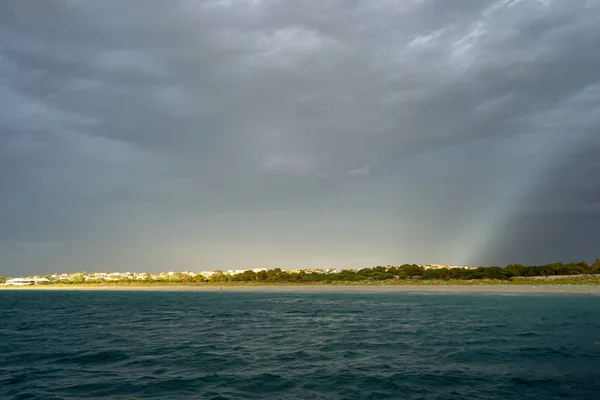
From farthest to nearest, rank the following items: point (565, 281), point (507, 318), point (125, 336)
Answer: point (565, 281), point (507, 318), point (125, 336)

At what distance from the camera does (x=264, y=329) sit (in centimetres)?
3931

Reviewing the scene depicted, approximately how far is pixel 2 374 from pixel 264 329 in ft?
73.1

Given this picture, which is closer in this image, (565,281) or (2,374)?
(2,374)

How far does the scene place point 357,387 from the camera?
17875 mm

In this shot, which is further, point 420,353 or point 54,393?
point 420,353

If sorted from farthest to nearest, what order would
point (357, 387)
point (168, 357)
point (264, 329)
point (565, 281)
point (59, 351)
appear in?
point (565, 281)
point (264, 329)
point (59, 351)
point (168, 357)
point (357, 387)

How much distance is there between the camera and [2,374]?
2152 cm

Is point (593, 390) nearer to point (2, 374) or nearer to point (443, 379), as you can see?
point (443, 379)

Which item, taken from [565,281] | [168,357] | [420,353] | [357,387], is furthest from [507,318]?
[565,281]

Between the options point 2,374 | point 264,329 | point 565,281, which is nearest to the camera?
point 2,374

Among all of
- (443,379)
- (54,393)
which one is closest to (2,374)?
(54,393)

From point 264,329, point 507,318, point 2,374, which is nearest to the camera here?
point 2,374

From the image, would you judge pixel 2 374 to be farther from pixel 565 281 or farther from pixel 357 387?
pixel 565 281

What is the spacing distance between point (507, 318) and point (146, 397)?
1734 inches
